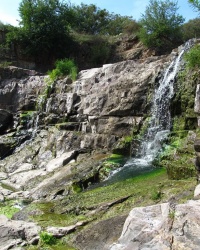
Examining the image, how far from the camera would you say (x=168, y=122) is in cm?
1270

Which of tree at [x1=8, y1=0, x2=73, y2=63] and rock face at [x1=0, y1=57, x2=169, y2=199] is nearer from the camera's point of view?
rock face at [x1=0, y1=57, x2=169, y2=199]

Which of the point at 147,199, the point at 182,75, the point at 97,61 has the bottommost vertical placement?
the point at 147,199

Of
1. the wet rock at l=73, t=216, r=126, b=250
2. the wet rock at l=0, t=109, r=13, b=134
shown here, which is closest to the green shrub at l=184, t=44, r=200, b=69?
the wet rock at l=73, t=216, r=126, b=250

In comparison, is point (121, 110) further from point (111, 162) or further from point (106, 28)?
point (106, 28)

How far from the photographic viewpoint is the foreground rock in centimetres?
561

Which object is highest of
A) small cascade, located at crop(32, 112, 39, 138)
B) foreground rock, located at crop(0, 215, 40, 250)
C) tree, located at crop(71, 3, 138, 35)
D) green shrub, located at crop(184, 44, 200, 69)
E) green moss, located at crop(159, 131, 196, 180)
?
tree, located at crop(71, 3, 138, 35)

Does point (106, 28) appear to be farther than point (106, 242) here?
Yes

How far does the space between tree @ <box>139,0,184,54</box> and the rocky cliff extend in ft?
28.1

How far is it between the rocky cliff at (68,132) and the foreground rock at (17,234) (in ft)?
0.23

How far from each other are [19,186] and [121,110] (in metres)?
5.47

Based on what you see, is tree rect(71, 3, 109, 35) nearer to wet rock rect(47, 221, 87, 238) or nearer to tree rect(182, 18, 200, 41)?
tree rect(182, 18, 200, 41)

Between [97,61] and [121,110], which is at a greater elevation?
[97,61]

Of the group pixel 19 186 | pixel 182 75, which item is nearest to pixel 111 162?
pixel 19 186

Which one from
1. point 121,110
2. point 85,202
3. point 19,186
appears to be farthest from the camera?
point 121,110
